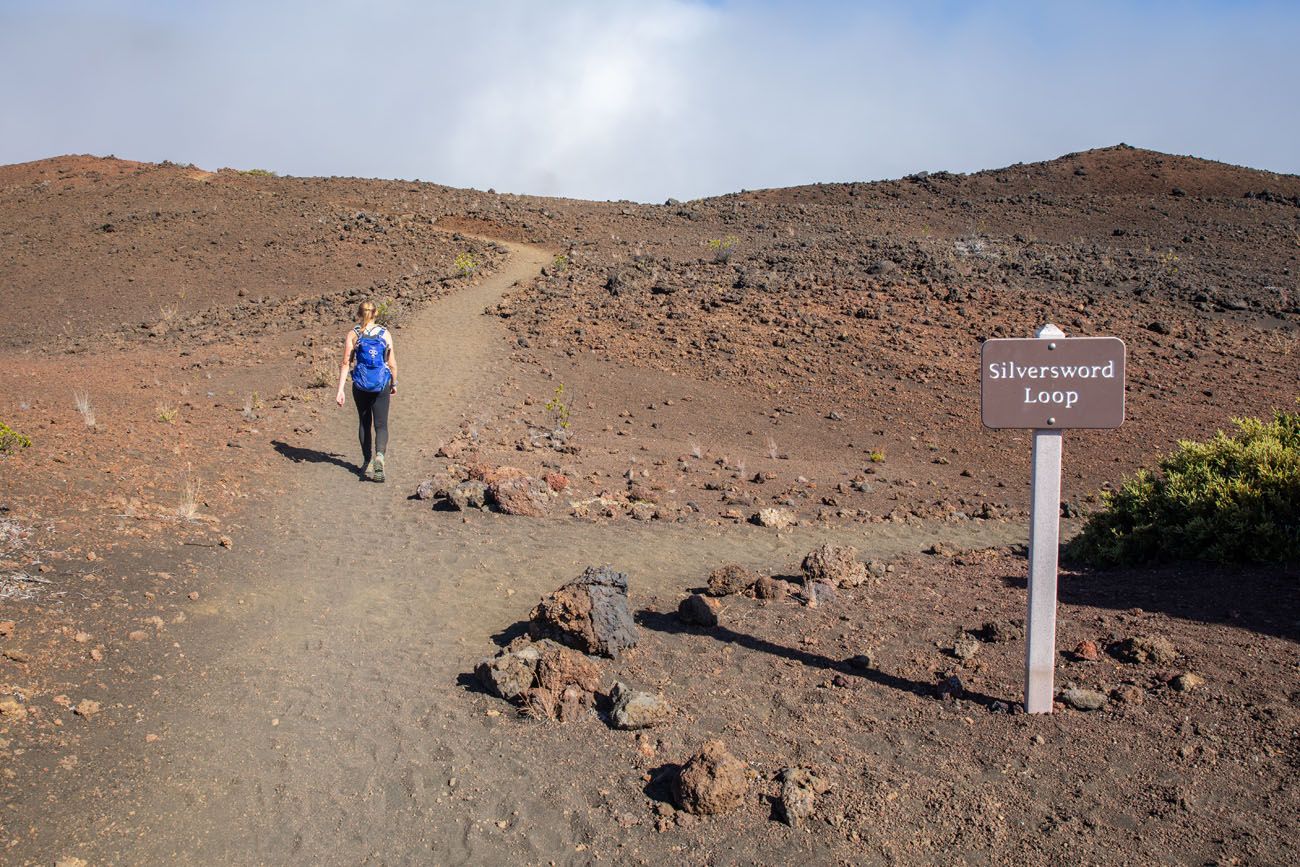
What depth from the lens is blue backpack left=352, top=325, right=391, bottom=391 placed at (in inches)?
364

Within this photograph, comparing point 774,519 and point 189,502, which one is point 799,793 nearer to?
point 774,519

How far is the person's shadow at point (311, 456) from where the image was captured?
33.4ft

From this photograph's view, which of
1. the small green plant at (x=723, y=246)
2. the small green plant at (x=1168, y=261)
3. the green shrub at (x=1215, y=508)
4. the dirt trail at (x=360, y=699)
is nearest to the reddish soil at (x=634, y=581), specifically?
the dirt trail at (x=360, y=699)

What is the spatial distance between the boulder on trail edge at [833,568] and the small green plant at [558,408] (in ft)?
21.5

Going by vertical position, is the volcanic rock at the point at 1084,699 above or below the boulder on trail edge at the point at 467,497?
below

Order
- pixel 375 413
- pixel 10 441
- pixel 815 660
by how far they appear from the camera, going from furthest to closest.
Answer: pixel 375 413
pixel 10 441
pixel 815 660

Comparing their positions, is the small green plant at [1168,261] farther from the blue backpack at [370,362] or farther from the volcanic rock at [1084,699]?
the volcanic rock at [1084,699]

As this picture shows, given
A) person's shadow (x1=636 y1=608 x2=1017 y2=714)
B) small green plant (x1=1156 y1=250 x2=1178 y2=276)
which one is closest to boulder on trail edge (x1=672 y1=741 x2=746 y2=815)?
person's shadow (x1=636 y1=608 x2=1017 y2=714)

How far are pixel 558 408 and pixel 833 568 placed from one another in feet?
24.5

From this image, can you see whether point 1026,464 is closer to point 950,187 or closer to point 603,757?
point 603,757

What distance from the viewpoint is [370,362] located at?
930cm

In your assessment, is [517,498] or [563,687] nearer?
[563,687]

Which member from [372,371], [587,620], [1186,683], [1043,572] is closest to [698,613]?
[587,620]

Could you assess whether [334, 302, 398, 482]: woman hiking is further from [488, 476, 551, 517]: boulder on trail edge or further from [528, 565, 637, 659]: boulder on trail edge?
[528, 565, 637, 659]: boulder on trail edge
